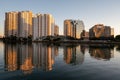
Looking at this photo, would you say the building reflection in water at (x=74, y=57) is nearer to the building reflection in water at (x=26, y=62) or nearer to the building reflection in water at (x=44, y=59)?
the building reflection in water at (x=44, y=59)

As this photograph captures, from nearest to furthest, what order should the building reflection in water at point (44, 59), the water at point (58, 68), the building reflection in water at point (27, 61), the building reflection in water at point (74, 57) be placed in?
the water at point (58, 68), the building reflection in water at point (27, 61), the building reflection in water at point (44, 59), the building reflection in water at point (74, 57)

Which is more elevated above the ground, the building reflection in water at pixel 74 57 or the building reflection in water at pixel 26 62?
the building reflection in water at pixel 26 62

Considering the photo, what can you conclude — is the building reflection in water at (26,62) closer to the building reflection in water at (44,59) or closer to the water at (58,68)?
the water at (58,68)

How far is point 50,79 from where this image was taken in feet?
75.6

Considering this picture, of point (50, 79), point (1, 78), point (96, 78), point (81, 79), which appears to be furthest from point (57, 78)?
point (1, 78)

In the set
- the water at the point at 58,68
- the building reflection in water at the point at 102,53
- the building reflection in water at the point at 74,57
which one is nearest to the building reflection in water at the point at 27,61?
the water at the point at 58,68

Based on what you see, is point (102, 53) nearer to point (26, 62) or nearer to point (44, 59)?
point (44, 59)

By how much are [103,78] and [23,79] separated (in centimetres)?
990

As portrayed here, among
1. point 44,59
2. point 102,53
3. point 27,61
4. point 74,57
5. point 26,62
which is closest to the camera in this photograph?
point 26,62

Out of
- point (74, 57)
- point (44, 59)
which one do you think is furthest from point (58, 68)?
point (74, 57)

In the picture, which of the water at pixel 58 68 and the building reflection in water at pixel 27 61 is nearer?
the water at pixel 58 68

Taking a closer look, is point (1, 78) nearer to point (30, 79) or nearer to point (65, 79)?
point (30, 79)

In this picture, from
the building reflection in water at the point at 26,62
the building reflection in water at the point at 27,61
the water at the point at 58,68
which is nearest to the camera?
the water at the point at 58,68

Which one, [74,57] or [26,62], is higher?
[26,62]
